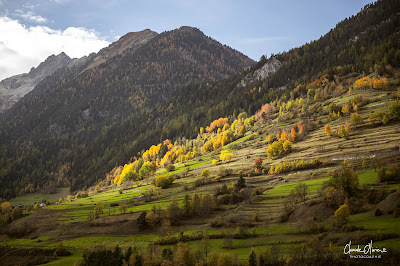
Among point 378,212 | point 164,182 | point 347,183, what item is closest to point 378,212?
point 378,212

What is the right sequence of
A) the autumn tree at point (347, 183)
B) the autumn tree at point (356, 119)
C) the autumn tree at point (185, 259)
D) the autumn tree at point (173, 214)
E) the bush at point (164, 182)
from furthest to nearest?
the bush at point (164, 182), the autumn tree at point (356, 119), the autumn tree at point (173, 214), the autumn tree at point (347, 183), the autumn tree at point (185, 259)

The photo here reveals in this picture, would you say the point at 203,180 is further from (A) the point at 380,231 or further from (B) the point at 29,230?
(A) the point at 380,231

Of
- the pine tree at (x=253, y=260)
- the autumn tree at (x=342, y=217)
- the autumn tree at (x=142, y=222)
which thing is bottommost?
the autumn tree at (x=142, y=222)

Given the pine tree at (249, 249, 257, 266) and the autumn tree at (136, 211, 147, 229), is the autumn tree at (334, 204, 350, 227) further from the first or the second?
the autumn tree at (136, 211, 147, 229)

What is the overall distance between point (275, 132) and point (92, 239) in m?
142

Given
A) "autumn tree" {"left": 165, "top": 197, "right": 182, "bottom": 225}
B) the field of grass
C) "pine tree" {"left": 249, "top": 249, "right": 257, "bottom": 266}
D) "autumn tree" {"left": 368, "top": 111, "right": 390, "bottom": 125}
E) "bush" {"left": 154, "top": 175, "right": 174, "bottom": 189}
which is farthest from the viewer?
"bush" {"left": 154, "top": 175, "right": 174, "bottom": 189}

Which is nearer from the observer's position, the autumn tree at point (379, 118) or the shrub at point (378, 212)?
the shrub at point (378, 212)

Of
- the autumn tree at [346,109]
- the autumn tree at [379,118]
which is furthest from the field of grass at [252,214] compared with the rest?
the autumn tree at [346,109]

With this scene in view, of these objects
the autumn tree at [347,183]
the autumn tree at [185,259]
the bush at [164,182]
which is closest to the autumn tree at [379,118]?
the autumn tree at [347,183]

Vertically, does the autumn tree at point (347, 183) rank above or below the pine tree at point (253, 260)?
above

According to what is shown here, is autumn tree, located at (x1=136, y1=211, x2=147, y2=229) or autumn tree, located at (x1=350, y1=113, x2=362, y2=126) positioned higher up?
autumn tree, located at (x1=350, y1=113, x2=362, y2=126)

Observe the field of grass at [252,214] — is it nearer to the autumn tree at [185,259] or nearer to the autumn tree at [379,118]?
the autumn tree at [379,118]

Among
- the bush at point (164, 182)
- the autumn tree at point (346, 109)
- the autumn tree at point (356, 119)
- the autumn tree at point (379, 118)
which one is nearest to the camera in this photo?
the autumn tree at point (379, 118)

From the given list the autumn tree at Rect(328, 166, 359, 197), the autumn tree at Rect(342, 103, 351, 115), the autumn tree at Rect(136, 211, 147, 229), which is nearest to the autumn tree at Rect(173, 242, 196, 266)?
the autumn tree at Rect(136, 211, 147, 229)
